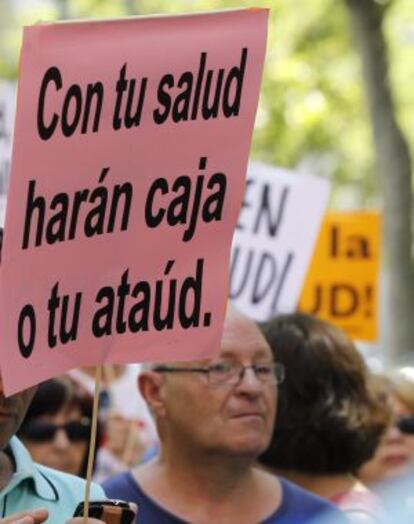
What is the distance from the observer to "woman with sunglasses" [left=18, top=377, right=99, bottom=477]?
750 centimetres

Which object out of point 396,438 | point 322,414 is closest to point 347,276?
point 396,438

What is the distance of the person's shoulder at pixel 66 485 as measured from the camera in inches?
187

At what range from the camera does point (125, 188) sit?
4527 millimetres

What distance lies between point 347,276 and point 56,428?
130 inches

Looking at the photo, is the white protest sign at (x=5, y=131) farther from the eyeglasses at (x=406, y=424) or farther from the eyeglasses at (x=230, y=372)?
the eyeglasses at (x=230, y=372)

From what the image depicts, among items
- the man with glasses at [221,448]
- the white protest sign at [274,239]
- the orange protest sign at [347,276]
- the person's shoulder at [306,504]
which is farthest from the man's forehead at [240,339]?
the orange protest sign at [347,276]

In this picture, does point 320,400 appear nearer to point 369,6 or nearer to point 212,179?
point 212,179

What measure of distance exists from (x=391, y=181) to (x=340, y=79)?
318 inches

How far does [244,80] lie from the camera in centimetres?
464

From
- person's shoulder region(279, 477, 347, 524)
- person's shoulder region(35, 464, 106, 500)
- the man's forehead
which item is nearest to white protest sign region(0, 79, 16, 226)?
the man's forehead

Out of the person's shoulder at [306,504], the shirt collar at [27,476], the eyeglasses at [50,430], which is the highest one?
the shirt collar at [27,476]

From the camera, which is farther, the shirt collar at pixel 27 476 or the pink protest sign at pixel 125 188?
the shirt collar at pixel 27 476

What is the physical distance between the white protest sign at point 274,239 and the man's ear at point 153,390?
7.85ft

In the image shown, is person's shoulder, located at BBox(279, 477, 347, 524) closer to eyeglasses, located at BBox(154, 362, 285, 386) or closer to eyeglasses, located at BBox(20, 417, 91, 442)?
eyeglasses, located at BBox(154, 362, 285, 386)
